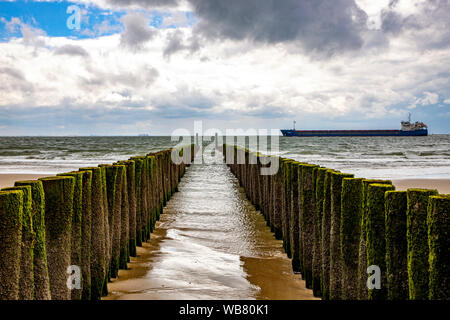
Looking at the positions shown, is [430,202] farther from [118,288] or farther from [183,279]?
[118,288]

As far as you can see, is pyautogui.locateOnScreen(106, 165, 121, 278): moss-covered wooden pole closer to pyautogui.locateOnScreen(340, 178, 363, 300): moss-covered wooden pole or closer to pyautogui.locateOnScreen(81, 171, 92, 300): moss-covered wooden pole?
pyautogui.locateOnScreen(81, 171, 92, 300): moss-covered wooden pole

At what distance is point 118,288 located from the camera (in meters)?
5.01

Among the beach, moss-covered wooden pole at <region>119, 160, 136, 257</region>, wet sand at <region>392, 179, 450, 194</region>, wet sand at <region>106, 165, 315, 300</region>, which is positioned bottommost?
wet sand at <region>106, 165, 315, 300</region>

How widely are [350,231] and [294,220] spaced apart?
2180mm

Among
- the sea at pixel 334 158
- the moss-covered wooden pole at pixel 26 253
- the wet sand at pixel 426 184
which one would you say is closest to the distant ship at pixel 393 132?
the sea at pixel 334 158

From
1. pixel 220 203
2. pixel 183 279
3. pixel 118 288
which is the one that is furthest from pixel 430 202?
pixel 220 203

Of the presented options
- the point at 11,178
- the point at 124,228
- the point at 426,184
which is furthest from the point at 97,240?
the point at 11,178

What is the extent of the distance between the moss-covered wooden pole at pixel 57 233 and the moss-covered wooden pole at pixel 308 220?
306cm

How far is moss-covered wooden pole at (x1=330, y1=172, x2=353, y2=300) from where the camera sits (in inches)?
161

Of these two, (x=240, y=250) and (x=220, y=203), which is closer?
(x=240, y=250)

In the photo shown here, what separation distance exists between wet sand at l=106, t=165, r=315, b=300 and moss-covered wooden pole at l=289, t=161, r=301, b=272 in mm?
202

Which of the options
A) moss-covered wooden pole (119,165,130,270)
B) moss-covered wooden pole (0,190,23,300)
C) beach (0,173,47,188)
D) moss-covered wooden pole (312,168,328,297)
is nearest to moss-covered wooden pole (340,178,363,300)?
moss-covered wooden pole (312,168,328,297)
